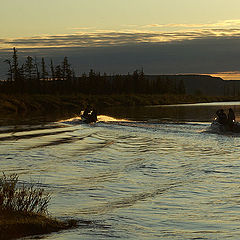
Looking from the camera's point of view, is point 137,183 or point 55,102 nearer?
point 137,183

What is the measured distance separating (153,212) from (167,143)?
1702cm

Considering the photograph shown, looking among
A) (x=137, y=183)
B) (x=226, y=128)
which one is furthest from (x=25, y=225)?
(x=226, y=128)

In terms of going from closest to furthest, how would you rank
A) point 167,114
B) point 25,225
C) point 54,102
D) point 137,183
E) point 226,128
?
point 25,225, point 137,183, point 226,128, point 167,114, point 54,102

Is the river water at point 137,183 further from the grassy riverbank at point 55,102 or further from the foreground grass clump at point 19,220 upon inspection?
the grassy riverbank at point 55,102

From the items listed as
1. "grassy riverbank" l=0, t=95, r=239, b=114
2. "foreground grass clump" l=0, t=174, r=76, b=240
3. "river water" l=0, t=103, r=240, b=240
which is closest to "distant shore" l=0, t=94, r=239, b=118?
"grassy riverbank" l=0, t=95, r=239, b=114

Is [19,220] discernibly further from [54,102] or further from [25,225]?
[54,102]

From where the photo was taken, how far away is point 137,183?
15.8m

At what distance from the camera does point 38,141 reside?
30.0 metres

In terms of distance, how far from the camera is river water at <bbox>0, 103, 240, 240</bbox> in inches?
416

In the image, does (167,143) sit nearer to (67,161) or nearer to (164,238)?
(67,161)

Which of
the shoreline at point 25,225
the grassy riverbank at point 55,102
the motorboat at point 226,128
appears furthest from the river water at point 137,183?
the grassy riverbank at point 55,102

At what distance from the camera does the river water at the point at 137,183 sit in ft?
34.7

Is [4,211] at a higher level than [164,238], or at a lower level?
higher

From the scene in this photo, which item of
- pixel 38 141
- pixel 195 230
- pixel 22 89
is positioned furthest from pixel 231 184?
pixel 22 89
